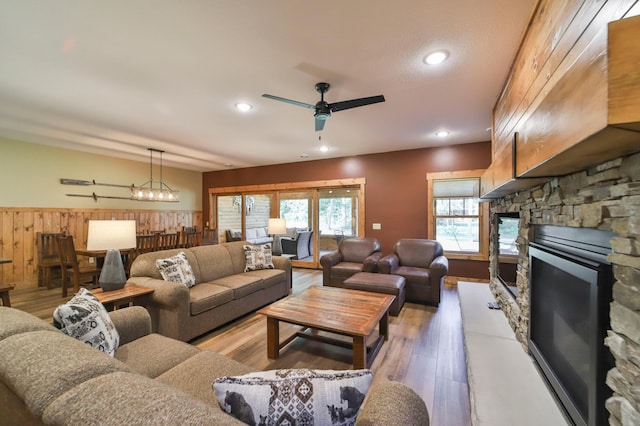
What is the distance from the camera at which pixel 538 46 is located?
168 cm

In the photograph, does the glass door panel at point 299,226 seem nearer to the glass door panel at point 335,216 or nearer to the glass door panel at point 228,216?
the glass door panel at point 335,216

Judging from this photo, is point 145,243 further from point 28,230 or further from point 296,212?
point 296,212

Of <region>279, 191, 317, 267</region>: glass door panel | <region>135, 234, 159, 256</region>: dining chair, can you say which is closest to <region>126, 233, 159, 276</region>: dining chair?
<region>135, 234, 159, 256</region>: dining chair

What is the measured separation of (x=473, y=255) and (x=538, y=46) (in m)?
4.05

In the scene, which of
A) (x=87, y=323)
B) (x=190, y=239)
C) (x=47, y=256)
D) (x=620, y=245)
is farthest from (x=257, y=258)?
(x=47, y=256)

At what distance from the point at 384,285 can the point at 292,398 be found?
9.27 feet

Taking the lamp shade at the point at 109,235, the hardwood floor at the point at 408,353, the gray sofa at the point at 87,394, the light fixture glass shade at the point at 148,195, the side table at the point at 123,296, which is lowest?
the hardwood floor at the point at 408,353

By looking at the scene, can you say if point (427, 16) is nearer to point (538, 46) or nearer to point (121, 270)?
point (538, 46)

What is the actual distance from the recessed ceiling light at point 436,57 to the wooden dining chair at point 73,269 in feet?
17.5

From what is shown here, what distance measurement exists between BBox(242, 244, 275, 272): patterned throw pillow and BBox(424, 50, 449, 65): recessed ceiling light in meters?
3.19

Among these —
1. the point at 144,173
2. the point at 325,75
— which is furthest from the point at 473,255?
the point at 144,173

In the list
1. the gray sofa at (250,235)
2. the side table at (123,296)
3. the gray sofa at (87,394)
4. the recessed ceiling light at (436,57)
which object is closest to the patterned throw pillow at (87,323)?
the gray sofa at (87,394)

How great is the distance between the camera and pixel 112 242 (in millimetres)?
2371

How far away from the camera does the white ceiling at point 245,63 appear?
1.76m
